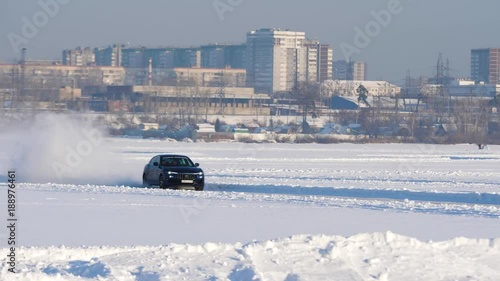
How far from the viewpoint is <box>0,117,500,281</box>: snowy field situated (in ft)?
52.2

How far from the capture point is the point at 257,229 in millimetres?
21234

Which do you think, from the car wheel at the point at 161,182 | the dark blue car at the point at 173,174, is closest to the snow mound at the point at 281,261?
the dark blue car at the point at 173,174

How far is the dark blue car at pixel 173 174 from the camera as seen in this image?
34.7 metres

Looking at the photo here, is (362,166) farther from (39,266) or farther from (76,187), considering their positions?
(39,266)

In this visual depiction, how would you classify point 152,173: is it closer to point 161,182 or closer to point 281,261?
point 161,182

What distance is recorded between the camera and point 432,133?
119 meters

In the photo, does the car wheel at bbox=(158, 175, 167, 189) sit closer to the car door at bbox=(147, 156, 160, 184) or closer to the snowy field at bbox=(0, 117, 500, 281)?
the car door at bbox=(147, 156, 160, 184)

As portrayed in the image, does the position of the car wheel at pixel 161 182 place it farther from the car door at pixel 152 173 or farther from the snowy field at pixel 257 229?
the snowy field at pixel 257 229

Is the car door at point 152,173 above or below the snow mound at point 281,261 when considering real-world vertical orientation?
below

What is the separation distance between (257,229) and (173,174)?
14.2m

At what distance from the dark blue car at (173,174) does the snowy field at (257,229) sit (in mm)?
633

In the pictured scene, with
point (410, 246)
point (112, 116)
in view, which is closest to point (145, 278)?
point (410, 246)

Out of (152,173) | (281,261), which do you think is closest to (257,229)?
(281,261)

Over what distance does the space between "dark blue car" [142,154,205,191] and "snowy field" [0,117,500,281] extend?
0.63 meters
